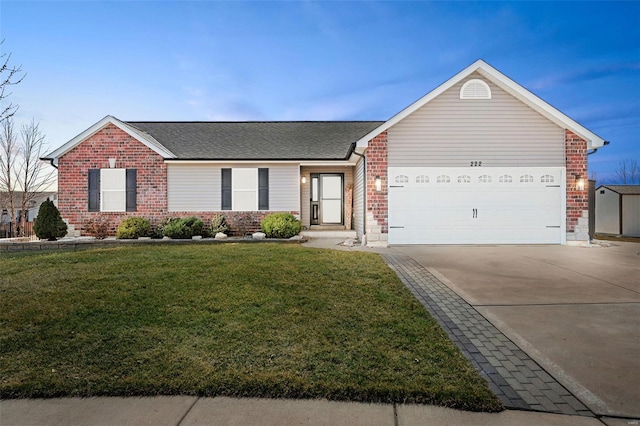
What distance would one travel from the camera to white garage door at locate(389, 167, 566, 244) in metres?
11.5

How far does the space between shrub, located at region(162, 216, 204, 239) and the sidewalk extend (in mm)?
10248

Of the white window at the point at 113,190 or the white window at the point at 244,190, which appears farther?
the white window at the point at 244,190

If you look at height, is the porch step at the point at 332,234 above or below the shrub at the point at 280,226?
below

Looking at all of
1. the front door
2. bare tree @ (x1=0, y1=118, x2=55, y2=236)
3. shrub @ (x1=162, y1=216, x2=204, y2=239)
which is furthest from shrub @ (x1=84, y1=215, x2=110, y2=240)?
bare tree @ (x1=0, y1=118, x2=55, y2=236)

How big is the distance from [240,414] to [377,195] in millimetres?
9533

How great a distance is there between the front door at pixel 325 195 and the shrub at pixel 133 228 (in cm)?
687

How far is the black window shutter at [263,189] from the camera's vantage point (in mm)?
14039

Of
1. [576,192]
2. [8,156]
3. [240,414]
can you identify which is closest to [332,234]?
[576,192]

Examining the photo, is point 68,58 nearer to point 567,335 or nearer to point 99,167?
point 99,167

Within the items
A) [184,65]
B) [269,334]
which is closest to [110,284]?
[269,334]

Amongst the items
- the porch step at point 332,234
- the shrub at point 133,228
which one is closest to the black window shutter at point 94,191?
the shrub at point 133,228

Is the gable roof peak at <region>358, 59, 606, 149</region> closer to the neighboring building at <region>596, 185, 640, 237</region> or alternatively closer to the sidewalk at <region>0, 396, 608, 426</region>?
the sidewalk at <region>0, 396, 608, 426</region>

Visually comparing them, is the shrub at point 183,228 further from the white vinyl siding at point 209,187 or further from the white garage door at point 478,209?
the white garage door at point 478,209

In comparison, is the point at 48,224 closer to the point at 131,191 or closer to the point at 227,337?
the point at 131,191
